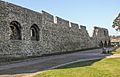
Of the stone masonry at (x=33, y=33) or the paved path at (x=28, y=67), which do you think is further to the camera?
the stone masonry at (x=33, y=33)

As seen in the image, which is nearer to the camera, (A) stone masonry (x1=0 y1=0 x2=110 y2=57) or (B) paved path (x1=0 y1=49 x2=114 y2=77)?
(B) paved path (x1=0 y1=49 x2=114 y2=77)

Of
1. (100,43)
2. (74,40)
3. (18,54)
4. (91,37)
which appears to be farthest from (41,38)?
(100,43)

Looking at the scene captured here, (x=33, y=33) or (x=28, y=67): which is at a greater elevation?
(x=33, y=33)

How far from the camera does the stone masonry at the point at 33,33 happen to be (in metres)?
23.3

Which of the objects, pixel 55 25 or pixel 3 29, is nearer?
pixel 3 29

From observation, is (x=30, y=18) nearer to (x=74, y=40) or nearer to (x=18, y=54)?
(x=18, y=54)

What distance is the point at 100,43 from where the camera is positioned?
60.4m

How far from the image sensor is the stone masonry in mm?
23270

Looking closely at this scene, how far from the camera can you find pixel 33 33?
2959 centimetres

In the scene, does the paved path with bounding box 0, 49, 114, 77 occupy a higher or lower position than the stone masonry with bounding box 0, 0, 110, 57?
lower

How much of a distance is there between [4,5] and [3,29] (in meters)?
Answer: 2.18

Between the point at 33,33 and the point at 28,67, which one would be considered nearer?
the point at 28,67

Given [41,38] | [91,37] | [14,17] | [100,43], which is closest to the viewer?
[14,17]

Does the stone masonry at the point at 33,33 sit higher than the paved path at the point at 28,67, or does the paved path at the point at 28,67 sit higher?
the stone masonry at the point at 33,33
